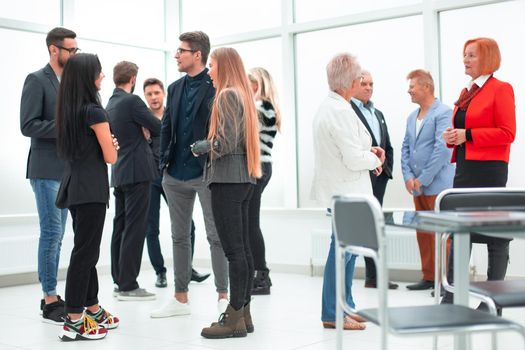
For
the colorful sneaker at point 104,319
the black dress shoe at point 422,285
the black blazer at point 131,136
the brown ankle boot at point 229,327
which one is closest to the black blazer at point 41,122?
the black blazer at point 131,136

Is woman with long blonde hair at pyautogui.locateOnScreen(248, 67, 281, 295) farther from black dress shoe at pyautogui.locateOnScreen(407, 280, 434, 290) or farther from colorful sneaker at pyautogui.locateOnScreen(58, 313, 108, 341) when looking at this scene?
colorful sneaker at pyautogui.locateOnScreen(58, 313, 108, 341)

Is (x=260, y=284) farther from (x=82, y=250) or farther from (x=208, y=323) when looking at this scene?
(x=82, y=250)

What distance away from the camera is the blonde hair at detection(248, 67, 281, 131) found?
16.5 ft

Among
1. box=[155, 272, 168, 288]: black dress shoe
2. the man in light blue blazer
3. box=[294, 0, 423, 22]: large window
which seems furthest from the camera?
box=[294, 0, 423, 22]: large window

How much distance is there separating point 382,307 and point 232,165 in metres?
1.60

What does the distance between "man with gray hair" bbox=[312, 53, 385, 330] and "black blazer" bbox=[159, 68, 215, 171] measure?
2.19 feet

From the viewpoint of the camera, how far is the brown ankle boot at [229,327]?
3.68 meters

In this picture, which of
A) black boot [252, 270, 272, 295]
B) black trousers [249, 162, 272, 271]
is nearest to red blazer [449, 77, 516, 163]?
black trousers [249, 162, 272, 271]

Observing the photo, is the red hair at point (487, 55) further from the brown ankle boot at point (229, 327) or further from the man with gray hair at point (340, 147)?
the brown ankle boot at point (229, 327)

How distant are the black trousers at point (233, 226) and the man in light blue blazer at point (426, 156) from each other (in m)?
1.95

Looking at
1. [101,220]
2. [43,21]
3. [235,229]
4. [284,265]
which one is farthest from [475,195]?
[43,21]

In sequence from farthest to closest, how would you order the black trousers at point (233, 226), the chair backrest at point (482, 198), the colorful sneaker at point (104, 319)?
the colorful sneaker at point (104, 319) → the black trousers at point (233, 226) → the chair backrest at point (482, 198)

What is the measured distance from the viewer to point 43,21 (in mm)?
6238

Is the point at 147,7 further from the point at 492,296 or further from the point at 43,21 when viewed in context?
the point at 492,296
